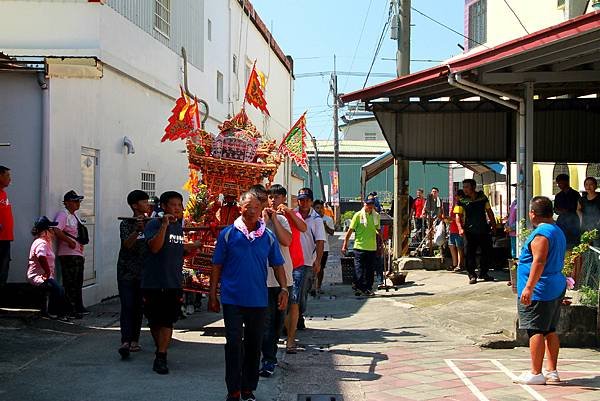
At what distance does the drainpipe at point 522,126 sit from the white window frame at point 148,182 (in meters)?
6.24

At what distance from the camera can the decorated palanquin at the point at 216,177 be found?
34.8ft

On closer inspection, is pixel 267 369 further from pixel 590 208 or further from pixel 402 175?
pixel 402 175

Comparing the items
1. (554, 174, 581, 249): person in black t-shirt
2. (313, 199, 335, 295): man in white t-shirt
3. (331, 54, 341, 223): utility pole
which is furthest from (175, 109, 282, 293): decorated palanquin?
(331, 54, 341, 223): utility pole

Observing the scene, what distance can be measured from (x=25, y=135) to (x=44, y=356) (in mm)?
3955

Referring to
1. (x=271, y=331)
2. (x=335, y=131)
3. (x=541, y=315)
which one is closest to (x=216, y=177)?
(x=271, y=331)

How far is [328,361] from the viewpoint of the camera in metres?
8.70

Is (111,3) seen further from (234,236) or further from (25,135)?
(234,236)

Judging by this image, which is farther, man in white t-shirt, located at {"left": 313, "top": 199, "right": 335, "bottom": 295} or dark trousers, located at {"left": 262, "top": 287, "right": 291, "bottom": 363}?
man in white t-shirt, located at {"left": 313, "top": 199, "right": 335, "bottom": 295}

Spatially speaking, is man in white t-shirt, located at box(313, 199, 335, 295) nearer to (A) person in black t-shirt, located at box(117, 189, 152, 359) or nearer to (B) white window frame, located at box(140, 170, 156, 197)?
(B) white window frame, located at box(140, 170, 156, 197)

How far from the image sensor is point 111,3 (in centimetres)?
1290

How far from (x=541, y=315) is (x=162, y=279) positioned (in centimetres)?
356

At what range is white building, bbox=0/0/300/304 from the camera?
11.2 meters

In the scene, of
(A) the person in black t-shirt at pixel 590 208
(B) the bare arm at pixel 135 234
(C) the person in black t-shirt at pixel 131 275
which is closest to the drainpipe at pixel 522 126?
(A) the person in black t-shirt at pixel 590 208

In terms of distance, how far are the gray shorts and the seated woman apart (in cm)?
610
